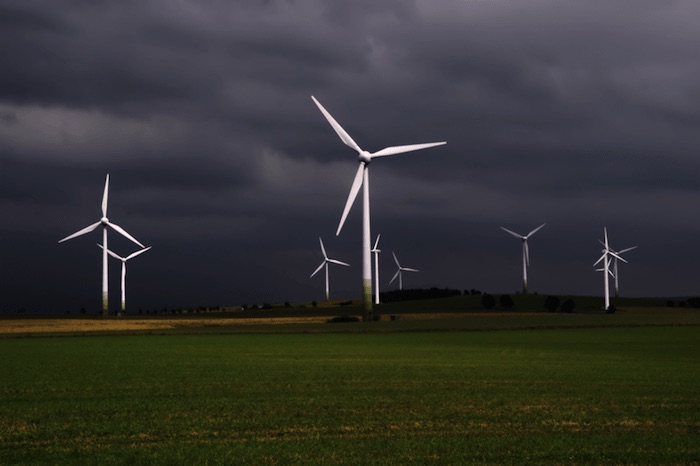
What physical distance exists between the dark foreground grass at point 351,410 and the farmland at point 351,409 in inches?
1.9

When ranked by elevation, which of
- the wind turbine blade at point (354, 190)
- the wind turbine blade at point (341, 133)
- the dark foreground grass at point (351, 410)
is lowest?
the dark foreground grass at point (351, 410)

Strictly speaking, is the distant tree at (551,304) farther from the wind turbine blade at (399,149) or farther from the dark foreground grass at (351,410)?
the dark foreground grass at (351,410)

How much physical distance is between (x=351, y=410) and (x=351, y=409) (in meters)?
0.16

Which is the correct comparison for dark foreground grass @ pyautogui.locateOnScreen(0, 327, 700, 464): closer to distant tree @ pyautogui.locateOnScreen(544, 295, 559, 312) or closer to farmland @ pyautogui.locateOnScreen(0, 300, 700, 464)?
farmland @ pyautogui.locateOnScreen(0, 300, 700, 464)

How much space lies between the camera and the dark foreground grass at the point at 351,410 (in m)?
13.7

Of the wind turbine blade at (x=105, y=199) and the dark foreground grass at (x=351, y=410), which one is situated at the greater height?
the wind turbine blade at (x=105, y=199)

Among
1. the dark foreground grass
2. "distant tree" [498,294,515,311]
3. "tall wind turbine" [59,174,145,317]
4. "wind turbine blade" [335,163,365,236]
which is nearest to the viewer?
the dark foreground grass

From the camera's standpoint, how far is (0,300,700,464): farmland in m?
13.8

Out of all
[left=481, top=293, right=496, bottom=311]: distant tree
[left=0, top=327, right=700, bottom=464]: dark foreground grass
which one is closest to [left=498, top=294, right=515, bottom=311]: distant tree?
[left=481, top=293, right=496, bottom=311]: distant tree

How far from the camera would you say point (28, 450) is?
1400 cm

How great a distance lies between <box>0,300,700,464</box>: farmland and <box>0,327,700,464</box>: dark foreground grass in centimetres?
5

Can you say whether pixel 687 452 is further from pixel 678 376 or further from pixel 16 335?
pixel 16 335

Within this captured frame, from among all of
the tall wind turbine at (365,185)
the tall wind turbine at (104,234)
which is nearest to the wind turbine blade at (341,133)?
the tall wind turbine at (365,185)

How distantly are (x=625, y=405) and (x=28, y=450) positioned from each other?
548 inches
